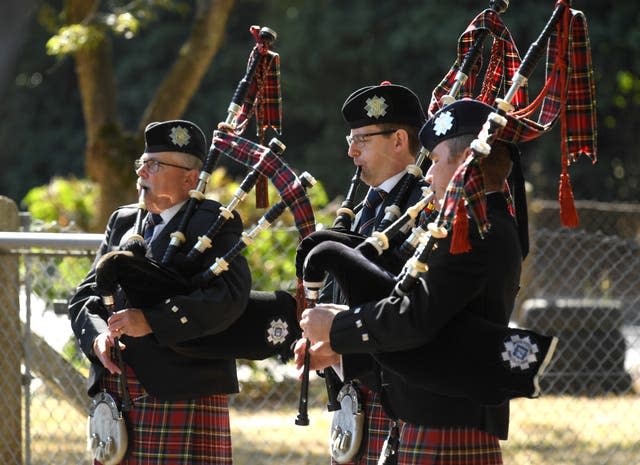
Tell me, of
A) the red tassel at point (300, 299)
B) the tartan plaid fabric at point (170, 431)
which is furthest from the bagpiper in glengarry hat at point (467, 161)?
the tartan plaid fabric at point (170, 431)

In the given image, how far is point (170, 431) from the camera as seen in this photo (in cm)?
382

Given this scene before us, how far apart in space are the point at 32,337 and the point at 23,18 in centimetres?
273

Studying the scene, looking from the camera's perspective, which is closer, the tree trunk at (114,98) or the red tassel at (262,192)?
the red tassel at (262,192)

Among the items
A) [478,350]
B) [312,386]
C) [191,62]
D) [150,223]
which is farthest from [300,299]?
[191,62]

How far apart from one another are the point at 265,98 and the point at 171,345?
3.11 ft

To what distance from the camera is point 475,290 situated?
288cm

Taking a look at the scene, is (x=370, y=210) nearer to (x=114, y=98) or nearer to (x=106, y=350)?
(x=106, y=350)

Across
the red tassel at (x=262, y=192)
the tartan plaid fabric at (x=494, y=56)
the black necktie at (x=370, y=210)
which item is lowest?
the black necktie at (x=370, y=210)

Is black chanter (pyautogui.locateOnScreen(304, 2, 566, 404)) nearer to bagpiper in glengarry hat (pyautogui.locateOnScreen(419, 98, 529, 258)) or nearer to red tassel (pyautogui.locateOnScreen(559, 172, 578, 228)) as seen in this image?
bagpiper in glengarry hat (pyautogui.locateOnScreen(419, 98, 529, 258))

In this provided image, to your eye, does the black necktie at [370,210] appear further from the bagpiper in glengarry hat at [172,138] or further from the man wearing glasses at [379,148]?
the bagpiper in glengarry hat at [172,138]

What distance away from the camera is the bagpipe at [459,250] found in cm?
285

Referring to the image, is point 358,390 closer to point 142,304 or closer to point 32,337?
point 142,304

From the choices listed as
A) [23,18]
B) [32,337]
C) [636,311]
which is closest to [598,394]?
[636,311]

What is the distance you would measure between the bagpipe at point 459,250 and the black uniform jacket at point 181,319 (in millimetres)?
568
